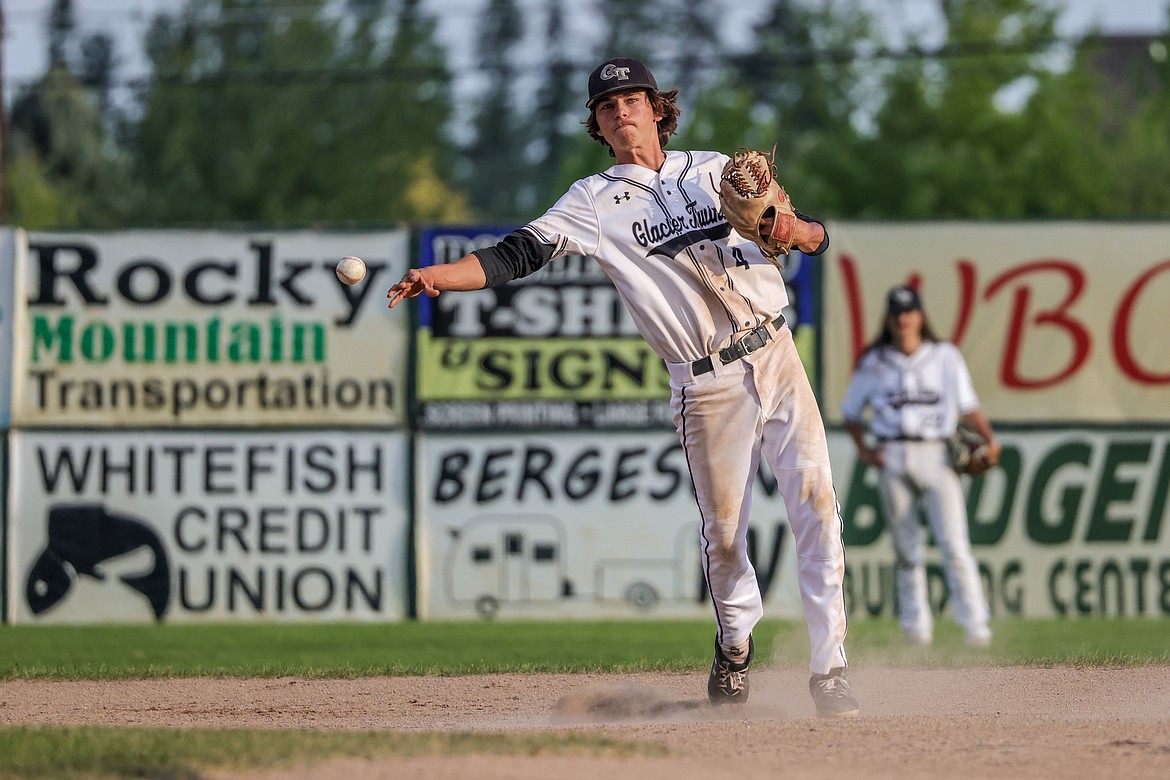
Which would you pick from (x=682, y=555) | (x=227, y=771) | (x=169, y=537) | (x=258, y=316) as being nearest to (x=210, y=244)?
(x=258, y=316)

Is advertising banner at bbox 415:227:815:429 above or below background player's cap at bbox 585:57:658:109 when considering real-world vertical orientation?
below

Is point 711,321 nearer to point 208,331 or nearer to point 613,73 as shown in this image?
point 613,73

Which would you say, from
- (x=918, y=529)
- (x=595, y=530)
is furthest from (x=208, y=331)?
(x=918, y=529)

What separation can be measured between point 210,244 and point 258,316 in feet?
2.27

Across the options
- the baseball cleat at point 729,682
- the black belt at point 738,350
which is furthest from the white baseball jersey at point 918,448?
the black belt at point 738,350

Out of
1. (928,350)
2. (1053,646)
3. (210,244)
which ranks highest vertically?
(210,244)

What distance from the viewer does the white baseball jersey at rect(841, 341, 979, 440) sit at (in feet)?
37.8

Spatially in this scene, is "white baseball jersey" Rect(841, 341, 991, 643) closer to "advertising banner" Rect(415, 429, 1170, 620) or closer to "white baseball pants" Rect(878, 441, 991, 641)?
"white baseball pants" Rect(878, 441, 991, 641)

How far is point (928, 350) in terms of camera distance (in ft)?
38.3

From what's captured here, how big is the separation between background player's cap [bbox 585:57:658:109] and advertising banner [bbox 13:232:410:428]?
254 inches

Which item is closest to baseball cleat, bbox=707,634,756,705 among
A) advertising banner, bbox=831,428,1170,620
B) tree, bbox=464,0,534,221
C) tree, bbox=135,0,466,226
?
advertising banner, bbox=831,428,1170,620

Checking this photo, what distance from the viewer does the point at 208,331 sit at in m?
13.2

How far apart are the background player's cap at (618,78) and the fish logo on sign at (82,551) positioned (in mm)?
7264

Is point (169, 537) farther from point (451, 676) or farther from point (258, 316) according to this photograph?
point (451, 676)
